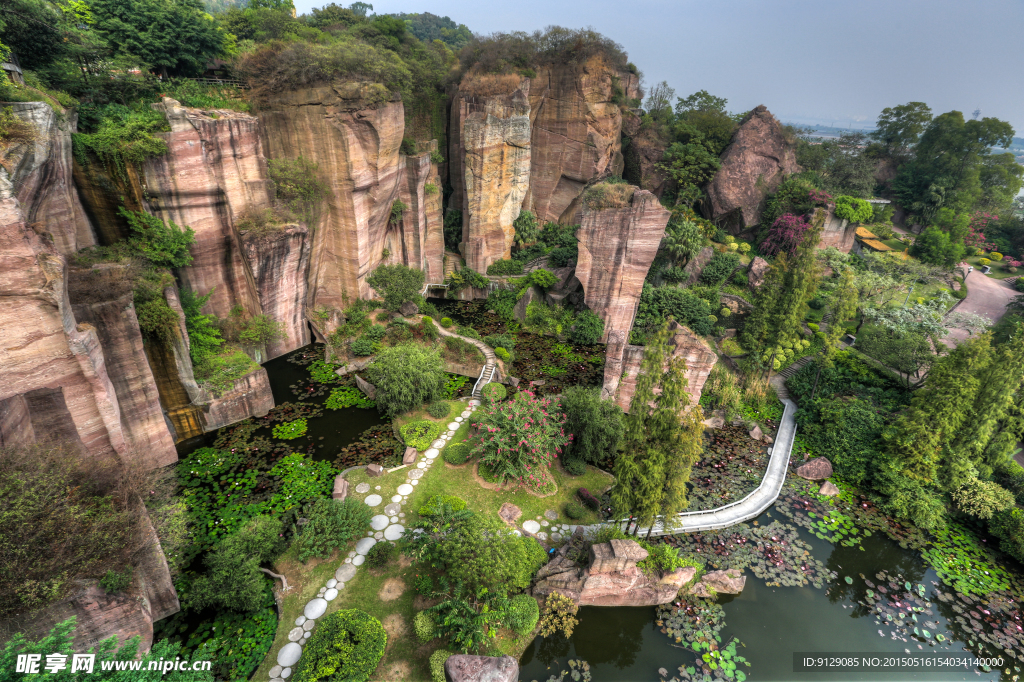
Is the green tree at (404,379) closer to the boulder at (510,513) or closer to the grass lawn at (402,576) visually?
the grass lawn at (402,576)

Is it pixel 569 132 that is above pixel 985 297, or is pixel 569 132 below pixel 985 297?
above

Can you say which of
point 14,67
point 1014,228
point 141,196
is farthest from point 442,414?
point 1014,228

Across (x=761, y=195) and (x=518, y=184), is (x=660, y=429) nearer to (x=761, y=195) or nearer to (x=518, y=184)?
(x=518, y=184)

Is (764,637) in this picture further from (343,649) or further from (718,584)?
(343,649)

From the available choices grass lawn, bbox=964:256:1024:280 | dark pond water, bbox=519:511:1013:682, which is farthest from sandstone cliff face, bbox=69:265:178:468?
grass lawn, bbox=964:256:1024:280

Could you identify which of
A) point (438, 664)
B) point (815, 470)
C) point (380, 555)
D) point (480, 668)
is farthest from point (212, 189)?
point (815, 470)

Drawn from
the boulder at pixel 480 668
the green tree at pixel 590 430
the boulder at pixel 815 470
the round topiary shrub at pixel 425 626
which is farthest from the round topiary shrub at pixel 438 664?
the boulder at pixel 815 470
